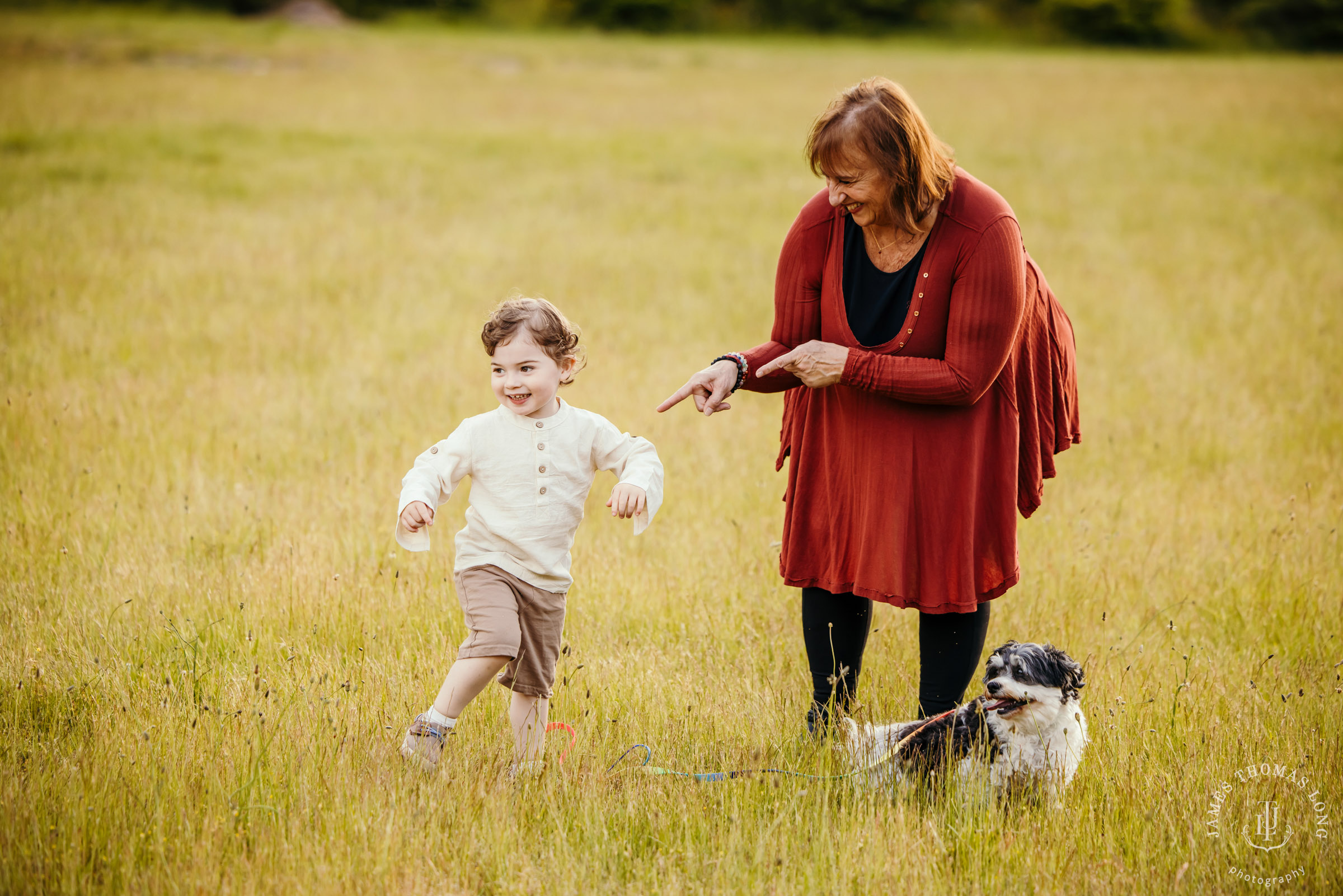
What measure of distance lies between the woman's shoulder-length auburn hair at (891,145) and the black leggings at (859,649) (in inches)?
54.6

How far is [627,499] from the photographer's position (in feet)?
10.2

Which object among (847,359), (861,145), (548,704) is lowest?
(548,704)

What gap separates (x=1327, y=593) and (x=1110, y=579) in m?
1.03

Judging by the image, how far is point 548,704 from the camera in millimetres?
3586

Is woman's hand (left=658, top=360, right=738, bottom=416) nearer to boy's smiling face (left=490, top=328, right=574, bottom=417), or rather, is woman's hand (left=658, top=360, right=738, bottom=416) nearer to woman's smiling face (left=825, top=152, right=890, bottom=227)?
boy's smiling face (left=490, top=328, right=574, bottom=417)

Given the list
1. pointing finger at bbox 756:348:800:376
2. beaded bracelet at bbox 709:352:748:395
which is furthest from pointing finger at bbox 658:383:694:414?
pointing finger at bbox 756:348:800:376

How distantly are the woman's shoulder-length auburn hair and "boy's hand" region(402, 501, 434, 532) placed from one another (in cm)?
159

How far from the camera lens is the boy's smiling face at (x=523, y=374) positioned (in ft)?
10.4

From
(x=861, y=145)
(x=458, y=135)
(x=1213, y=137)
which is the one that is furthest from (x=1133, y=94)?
(x=861, y=145)

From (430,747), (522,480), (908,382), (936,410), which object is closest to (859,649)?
(936,410)

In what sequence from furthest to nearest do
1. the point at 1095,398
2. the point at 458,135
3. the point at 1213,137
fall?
the point at 1213,137, the point at 458,135, the point at 1095,398

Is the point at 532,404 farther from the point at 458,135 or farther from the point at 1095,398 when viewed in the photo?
the point at 458,135

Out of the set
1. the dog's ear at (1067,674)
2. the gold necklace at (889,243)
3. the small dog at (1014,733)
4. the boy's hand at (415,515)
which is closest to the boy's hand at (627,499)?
the boy's hand at (415,515)
